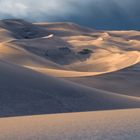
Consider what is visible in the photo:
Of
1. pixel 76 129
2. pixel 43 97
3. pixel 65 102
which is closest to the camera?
pixel 76 129

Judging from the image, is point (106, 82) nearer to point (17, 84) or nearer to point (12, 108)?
point (17, 84)

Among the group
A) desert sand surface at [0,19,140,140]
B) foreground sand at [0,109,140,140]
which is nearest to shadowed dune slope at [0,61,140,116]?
desert sand surface at [0,19,140,140]

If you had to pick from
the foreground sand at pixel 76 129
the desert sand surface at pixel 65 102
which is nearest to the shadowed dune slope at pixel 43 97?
the desert sand surface at pixel 65 102

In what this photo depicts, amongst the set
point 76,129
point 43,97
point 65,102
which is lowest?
point 76,129

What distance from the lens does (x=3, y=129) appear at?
6.78 metres

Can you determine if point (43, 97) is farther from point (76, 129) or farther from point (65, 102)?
point (76, 129)

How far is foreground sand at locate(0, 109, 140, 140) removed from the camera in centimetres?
607

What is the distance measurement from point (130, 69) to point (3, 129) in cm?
1980

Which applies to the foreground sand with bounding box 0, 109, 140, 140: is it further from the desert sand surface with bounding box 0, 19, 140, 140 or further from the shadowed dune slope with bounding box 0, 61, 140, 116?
the shadowed dune slope with bounding box 0, 61, 140, 116

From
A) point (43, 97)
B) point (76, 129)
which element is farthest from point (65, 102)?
point (76, 129)

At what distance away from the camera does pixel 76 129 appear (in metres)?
6.66

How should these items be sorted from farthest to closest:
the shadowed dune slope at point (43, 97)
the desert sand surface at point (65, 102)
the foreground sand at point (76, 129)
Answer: the shadowed dune slope at point (43, 97) < the desert sand surface at point (65, 102) < the foreground sand at point (76, 129)

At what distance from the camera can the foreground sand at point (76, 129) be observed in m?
6.07

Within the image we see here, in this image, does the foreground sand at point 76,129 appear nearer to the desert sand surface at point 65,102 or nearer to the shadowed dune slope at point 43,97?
the desert sand surface at point 65,102
